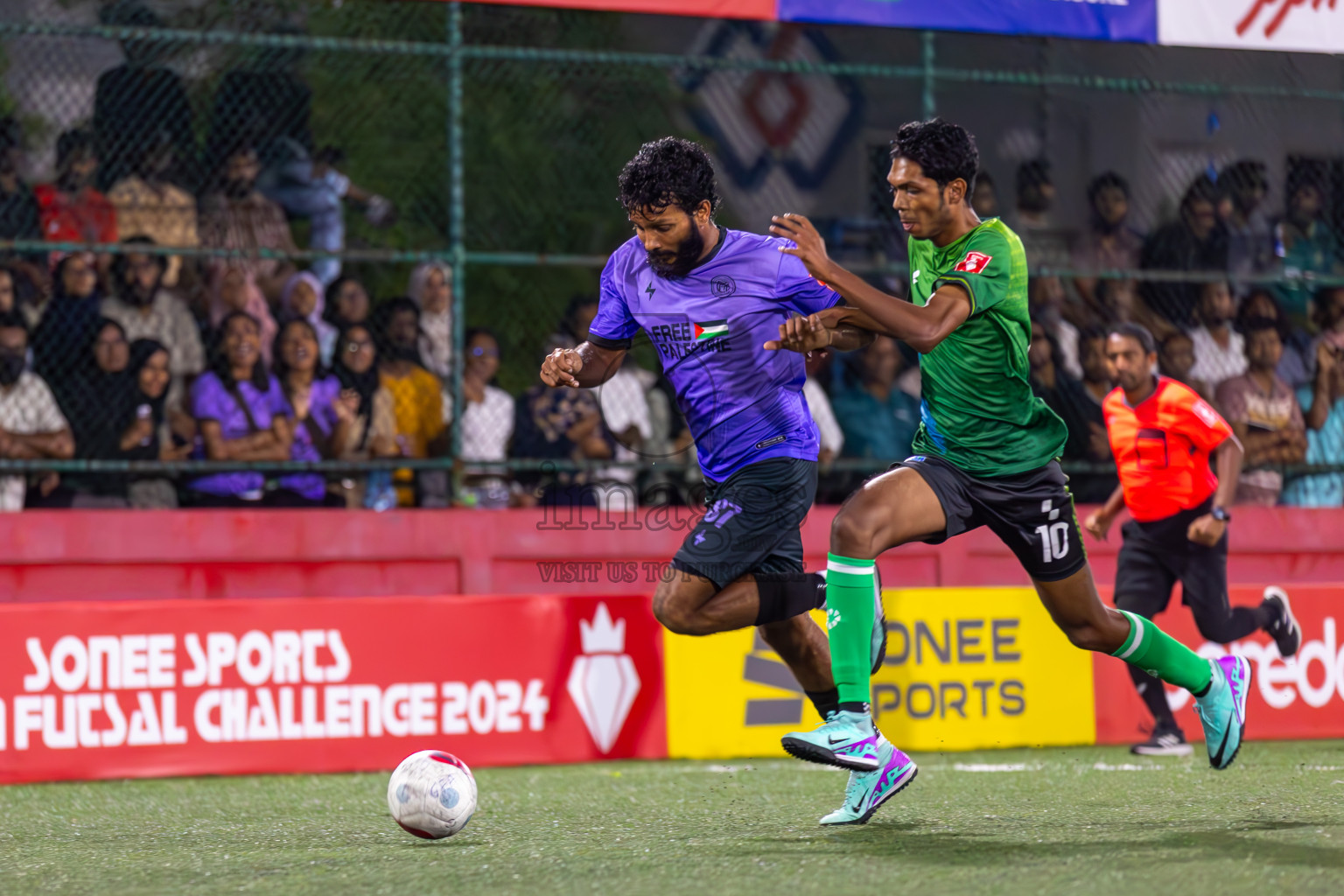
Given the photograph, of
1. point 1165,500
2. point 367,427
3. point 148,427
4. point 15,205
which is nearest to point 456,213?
point 367,427

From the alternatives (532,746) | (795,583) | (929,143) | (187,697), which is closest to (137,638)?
(187,697)

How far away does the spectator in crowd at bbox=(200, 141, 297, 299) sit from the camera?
31.1ft

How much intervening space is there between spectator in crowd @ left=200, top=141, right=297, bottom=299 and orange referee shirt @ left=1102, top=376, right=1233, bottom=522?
459 cm

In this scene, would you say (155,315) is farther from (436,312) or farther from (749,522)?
(749,522)

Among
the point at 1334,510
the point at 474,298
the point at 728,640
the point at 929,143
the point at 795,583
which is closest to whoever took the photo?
the point at 929,143

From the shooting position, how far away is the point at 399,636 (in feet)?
25.8

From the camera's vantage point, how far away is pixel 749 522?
544 cm

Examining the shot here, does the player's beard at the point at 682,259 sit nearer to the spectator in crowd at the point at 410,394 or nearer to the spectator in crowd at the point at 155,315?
the spectator in crowd at the point at 410,394

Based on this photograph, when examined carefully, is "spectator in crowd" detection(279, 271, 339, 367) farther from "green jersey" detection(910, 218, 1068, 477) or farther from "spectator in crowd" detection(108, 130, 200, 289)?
"green jersey" detection(910, 218, 1068, 477)

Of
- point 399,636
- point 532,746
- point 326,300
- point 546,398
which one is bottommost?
point 532,746

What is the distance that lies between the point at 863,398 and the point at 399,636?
145 inches

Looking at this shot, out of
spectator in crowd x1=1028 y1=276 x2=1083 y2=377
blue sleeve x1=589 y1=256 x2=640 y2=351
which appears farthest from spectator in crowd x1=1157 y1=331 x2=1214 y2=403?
blue sleeve x1=589 y1=256 x2=640 y2=351

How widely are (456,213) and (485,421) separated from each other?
1192 millimetres

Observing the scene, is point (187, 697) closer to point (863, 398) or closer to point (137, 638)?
point (137, 638)
